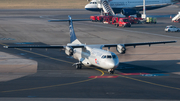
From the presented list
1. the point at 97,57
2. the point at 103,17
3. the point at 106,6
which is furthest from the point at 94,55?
the point at 106,6

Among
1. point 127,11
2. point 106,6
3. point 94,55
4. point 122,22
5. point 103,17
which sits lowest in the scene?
point 94,55

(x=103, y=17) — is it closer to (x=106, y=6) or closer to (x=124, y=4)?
(x=106, y=6)

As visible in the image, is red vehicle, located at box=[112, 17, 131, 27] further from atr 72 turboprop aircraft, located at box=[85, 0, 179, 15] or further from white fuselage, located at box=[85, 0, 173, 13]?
white fuselage, located at box=[85, 0, 173, 13]

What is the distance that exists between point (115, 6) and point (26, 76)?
244 ft

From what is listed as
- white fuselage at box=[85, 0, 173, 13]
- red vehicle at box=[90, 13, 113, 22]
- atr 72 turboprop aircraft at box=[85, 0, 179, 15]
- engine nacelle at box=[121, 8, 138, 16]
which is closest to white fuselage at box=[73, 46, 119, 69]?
red vehicle at box=[90, 13, 113, 22]

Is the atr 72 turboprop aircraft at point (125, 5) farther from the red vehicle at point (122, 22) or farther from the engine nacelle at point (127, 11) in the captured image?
the red vehicle at point (122, 22)

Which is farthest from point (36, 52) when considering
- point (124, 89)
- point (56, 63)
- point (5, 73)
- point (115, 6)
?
point (115, 6)

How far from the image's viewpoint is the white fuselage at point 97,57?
30.6 meters

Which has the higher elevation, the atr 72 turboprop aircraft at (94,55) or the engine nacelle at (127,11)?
the engine nacelle at (127,11)

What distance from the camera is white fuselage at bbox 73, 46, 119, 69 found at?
100 ft

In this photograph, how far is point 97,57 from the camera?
105 feet

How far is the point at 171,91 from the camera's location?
2480 centimetres

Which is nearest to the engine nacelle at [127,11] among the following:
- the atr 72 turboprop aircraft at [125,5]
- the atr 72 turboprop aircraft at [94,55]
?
the atr 72 turboprop aircraft at [125,5]

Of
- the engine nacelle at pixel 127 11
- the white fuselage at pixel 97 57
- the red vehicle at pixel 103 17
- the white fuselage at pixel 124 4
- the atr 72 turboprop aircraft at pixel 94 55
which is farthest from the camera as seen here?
the white fuselage at pixel 124 4
